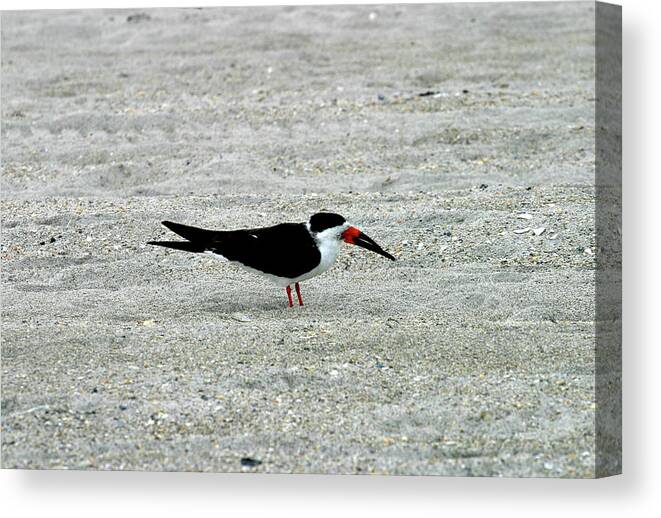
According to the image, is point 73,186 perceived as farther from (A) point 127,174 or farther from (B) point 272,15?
(B) point 272,15

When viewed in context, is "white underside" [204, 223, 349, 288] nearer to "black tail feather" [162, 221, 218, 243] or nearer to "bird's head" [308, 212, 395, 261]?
"bird's head" [308, 212, 395, 261]

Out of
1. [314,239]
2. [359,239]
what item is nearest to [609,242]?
[359,239]

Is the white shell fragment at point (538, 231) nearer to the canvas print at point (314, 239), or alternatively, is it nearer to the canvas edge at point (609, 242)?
the canvas print at point (314, 239)

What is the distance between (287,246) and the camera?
13.2 feet

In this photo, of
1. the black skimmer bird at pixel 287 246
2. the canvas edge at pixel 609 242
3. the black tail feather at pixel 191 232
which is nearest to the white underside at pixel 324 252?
the black skimmer bird at pixel 287 246

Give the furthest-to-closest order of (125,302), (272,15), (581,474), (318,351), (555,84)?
1. (555,84)
2. (272,15)
3. (125,302)
4. (318,351)
5. (581,474)

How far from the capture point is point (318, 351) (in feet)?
12.6

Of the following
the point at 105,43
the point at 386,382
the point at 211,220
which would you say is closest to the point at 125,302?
the point at 211,220

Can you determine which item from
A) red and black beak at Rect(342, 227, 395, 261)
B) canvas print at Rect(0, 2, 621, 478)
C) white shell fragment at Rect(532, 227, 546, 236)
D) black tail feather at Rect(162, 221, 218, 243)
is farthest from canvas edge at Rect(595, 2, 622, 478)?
black tail feather at Rect(162, 221, 218, 243)

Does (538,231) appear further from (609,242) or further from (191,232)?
(191,232)

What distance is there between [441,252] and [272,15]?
1.07 meters

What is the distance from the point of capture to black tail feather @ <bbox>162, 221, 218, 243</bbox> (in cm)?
412

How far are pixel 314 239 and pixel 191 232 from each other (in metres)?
0.44

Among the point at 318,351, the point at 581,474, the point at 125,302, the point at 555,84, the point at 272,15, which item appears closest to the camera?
the point at 581,474
